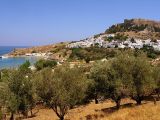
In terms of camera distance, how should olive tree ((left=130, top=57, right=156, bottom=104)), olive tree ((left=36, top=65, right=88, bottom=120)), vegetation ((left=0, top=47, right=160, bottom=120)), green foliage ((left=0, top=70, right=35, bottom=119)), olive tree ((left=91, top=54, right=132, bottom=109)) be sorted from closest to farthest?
olive tree ((left=36, top=65, right=88, bottom=120))
vegetation ((left=0, top=47, right=160, bottom=120))
olive tree ((left=91, top=54, right=132, bottom=109))
olive tree ((left=130, top=57, right=156, bottom=104))
green foliage ((left=0, top=70, right=35, bottom=119))

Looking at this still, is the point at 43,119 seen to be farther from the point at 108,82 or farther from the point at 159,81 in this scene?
the point at 159,81

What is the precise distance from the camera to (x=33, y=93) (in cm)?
4062

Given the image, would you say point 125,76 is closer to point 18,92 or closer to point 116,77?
point 116,77

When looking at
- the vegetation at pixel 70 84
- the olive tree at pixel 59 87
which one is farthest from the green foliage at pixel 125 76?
the olive tree at pixel 59 87

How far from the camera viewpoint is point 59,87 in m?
33.7

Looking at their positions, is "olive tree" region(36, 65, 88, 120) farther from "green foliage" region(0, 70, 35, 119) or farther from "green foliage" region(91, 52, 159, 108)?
"green foliage" region(0, 70, 35, 119)

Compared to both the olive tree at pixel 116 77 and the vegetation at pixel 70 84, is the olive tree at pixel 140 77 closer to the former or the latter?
the vegetation at pixel 70 84

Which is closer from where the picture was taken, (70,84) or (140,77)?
(70,84)

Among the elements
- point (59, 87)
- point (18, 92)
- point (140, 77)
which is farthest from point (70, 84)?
point (140, 77)

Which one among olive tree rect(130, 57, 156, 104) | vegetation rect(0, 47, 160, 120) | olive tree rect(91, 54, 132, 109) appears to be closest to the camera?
vegetation rect(0, 47, 160, 120)

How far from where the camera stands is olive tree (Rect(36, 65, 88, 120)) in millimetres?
33375

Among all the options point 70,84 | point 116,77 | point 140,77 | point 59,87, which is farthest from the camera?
point 140,77

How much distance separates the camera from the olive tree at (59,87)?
33.4 meters

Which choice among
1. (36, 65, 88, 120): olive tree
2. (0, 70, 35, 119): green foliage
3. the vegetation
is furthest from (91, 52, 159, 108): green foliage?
(0, 70, 35, 119): green foliage
